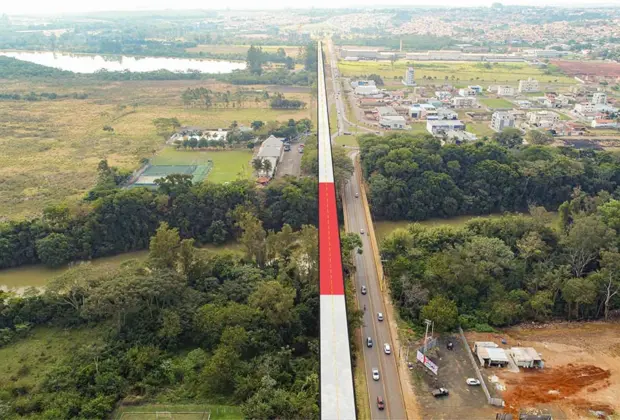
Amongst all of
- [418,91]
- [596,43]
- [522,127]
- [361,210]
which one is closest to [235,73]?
[418,91]

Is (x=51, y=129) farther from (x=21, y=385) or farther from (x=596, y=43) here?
(x=596, y=43)

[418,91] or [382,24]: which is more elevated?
[382,24]

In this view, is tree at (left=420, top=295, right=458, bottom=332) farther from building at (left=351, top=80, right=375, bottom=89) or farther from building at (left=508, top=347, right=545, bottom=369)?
building at (left=351, top=80, right=375, bottom=89)

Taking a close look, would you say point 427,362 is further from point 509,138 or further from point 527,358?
point 509,138

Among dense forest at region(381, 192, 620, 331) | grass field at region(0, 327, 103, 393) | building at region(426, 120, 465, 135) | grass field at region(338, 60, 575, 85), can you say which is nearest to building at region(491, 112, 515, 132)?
building at region(426, 120, 465, 135)

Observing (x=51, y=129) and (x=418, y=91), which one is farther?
(x=418, y=91)

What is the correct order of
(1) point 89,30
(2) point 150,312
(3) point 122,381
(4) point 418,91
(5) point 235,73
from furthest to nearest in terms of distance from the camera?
(1) point 89,30 < (5) point 235,73 < (4) point 418,91 < (2) point 150,312 < (3) point 122,381

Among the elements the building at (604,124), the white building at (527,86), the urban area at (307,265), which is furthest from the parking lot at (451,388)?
the white building at (527,86)

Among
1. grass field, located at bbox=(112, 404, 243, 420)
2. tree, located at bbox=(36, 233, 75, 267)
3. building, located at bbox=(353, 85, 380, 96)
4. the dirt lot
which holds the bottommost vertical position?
grass field, located at bbox=(112, 404, 243, 420)
